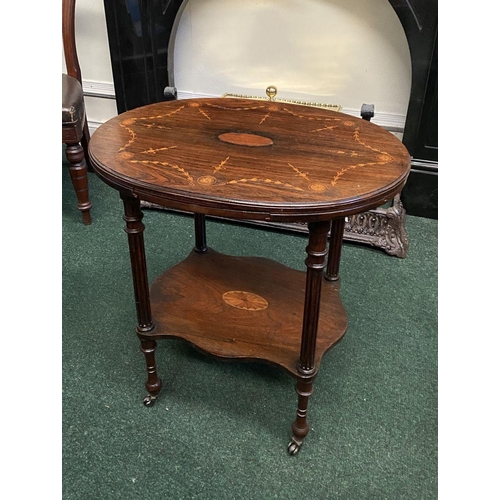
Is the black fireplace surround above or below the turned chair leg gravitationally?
above

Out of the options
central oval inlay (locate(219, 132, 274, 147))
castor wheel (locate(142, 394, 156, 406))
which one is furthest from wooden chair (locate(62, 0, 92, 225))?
castor wheel (locate(142, 394, 156, 406))

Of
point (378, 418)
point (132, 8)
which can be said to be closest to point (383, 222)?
point (378, 418)

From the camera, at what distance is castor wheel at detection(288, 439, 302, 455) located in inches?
52.4

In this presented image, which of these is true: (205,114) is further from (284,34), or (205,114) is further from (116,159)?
(284,34)

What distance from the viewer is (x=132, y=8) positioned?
Result: 7.93ft

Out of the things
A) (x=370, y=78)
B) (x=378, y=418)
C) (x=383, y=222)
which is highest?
(x=370, y=78)

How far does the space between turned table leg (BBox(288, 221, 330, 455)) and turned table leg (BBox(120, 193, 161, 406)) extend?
43 centimetres

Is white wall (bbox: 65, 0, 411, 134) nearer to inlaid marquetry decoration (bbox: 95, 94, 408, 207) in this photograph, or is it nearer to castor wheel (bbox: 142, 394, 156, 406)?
inlaid marquetry decoration (bbox: 95, 94, 408, 207)

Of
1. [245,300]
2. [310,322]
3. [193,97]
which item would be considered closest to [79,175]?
[193,97]

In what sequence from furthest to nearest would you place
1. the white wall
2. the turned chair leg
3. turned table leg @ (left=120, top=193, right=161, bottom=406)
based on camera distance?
the white wall → the turned chair leg → turned table leg @ (left=120, top=193, right=161, bottom=406)

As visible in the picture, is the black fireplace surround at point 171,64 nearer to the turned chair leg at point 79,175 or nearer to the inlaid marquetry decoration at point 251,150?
the turned chair leg at point 79,175

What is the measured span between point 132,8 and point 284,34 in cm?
77

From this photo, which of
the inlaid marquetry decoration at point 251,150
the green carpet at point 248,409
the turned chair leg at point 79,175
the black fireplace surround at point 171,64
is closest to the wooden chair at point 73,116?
the turned chair leg at point 79,175

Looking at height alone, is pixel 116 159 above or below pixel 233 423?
above
